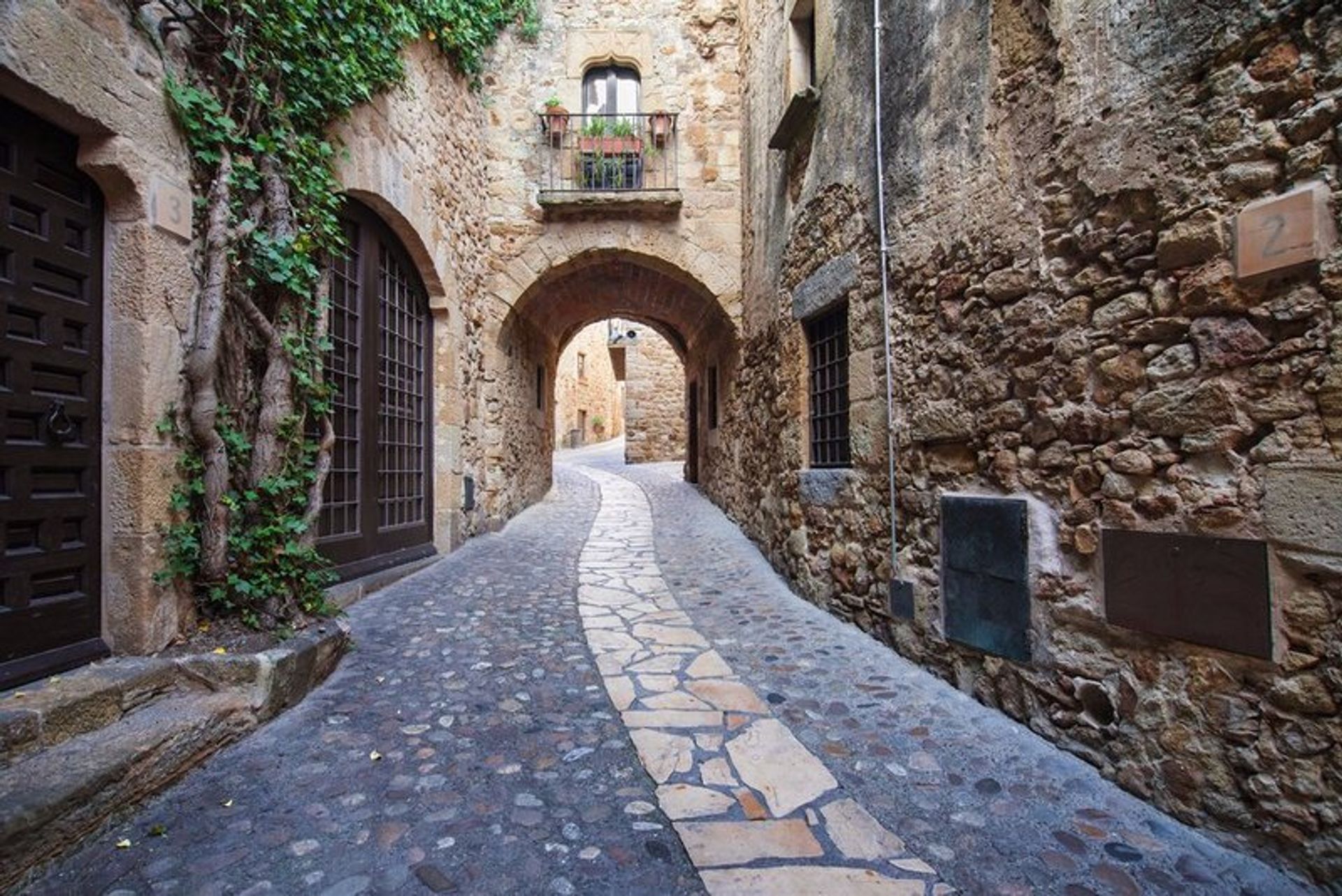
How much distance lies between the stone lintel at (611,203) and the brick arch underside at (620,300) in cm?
49

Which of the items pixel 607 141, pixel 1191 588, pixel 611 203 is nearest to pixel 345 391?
pixel 611 203

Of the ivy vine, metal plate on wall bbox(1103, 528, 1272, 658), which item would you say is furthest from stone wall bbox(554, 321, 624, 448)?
metal plate on wall bbox(1103, 528, 1272, 658)

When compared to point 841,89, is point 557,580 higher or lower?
lower

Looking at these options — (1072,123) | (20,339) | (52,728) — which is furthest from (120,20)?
(1072,123)

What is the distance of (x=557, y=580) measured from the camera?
489 centimetres

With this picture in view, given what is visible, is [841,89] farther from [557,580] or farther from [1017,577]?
[557,580]

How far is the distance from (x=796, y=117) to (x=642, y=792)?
14.9 feet

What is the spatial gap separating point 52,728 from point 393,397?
340 cm

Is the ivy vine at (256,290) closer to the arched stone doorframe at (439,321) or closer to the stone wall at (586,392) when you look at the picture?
the arched stone doorframe at (439,321)

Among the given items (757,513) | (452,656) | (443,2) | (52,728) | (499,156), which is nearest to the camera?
(52,728)

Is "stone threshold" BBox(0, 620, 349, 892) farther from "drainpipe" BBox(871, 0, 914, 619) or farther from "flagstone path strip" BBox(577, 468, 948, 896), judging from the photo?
"drainpipe" BBox(871, 0, 914, 619)

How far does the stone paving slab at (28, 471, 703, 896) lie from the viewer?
5.31ft

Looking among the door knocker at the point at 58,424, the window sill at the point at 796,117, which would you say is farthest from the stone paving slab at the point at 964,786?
the window sill at the point at 796,117

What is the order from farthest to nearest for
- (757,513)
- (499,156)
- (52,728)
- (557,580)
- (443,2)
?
(499,156) < (757,513) < (443,2) < (557,580) < (52,728)
